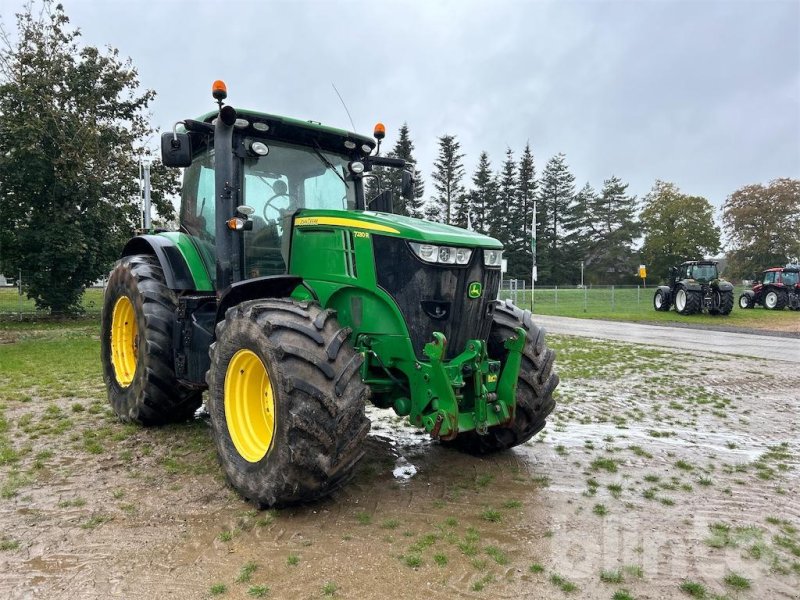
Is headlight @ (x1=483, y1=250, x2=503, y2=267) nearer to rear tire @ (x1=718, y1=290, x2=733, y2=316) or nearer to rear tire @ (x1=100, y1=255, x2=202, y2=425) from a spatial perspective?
rear tire @ (x1=100, y1=255, x2=202, y2=425)

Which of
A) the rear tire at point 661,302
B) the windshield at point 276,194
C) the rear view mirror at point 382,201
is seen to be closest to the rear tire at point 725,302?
the rear tire at point 661,302

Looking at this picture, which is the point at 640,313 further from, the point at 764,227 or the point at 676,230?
the point at 676,230

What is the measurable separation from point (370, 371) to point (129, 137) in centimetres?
1671

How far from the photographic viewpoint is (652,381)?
8977 millimetres

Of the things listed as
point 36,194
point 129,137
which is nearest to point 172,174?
point 129,137

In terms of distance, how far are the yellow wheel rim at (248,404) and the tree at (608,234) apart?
6611 cm

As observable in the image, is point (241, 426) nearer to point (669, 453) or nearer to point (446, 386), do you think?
point (446, 386)

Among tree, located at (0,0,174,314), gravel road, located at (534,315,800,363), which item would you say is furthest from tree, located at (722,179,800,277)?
Answer: tree, located at (0,0,174,314)

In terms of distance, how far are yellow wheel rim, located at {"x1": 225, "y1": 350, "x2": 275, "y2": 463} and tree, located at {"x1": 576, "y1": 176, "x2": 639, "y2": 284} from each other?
66.1 m

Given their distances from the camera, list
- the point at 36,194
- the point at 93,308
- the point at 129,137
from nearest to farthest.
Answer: the point at 36,194
the point at 129,137
the point at 93,308

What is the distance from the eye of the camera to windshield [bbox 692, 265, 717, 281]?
25.3 metres

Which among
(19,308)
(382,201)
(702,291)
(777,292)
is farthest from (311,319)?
(777,292)

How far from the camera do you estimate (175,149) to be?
4543mm

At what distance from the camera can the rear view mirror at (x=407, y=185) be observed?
224 inches
